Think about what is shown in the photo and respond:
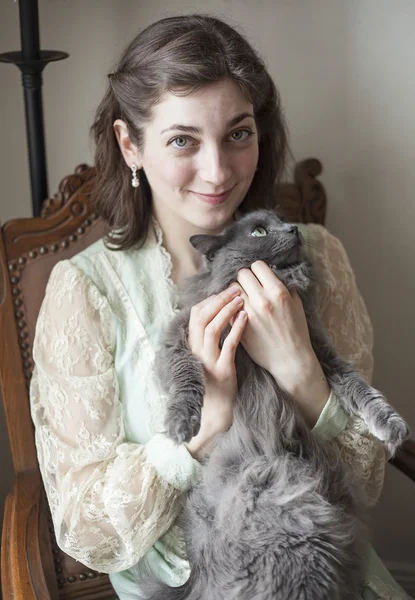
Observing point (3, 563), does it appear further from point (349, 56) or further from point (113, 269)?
point (349, 56)

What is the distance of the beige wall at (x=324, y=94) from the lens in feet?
6.73

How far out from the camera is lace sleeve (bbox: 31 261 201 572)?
57.8 inches

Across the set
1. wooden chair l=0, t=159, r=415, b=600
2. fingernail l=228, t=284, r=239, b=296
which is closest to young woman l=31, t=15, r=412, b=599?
fingernail l=228, t=284, r=239, b=296

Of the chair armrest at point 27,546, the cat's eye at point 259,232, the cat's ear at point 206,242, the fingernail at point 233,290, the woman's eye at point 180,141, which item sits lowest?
the chair armrest at point 27,546

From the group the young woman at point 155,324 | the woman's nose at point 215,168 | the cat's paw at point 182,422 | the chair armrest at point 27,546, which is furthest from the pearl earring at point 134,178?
the chair armrest at point 27,546

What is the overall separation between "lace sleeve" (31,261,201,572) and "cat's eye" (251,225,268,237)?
0.39m

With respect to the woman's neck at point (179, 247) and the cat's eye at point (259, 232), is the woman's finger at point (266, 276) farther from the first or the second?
the woman's neck at point (179, 247)

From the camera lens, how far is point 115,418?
62.6 inches

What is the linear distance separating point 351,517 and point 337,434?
7.4 inches

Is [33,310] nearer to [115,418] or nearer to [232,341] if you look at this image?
[115,418]

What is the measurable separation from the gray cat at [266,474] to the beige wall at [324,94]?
0.78 meters

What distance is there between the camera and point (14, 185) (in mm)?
2125

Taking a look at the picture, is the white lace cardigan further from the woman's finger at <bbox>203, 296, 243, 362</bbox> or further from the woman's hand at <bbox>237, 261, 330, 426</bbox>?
the woman's finger at <bbox>203, 296, 243, 362</bbox>

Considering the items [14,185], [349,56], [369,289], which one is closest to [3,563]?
[14,185]
